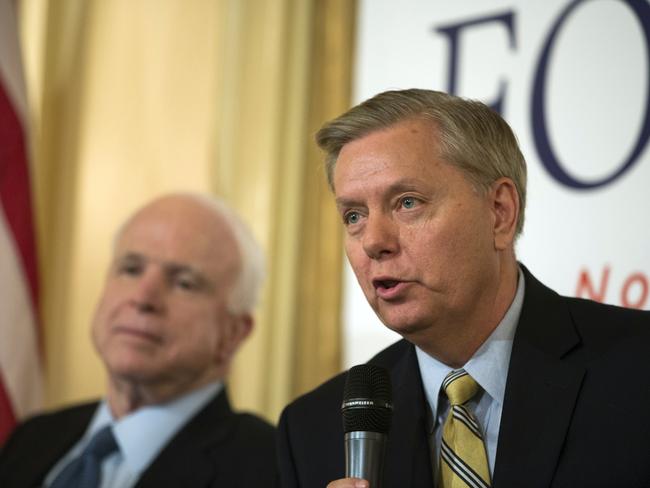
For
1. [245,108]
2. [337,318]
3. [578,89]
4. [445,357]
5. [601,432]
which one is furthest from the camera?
[245,108]

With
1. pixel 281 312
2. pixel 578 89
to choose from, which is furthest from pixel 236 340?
pixel 578 89

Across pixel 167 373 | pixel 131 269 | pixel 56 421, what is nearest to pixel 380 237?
pixel 167 373

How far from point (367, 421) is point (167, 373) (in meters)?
1.37

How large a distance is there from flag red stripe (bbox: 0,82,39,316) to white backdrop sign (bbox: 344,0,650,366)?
1.39m

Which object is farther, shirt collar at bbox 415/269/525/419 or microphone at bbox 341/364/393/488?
shirt collar at bbox 415/269/525/419

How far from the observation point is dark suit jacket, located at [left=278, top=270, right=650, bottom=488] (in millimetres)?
1633

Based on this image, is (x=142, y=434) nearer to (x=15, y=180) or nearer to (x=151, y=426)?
(x=151, y=426)

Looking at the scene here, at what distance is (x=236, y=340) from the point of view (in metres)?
2.96

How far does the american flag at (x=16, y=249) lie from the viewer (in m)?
3.52

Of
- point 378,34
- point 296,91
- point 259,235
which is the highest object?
point 378,34

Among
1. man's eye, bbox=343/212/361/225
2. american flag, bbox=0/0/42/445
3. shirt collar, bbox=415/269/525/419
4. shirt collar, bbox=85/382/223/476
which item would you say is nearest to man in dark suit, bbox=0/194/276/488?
shirt collar, bbox=85/382/223/476

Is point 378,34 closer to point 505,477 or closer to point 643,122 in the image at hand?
point 643,122

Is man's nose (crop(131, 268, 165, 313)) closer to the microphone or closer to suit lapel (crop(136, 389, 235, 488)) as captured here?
suit lapel (crop(136, 389, 235, 488))

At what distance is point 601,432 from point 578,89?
1.32 meters
